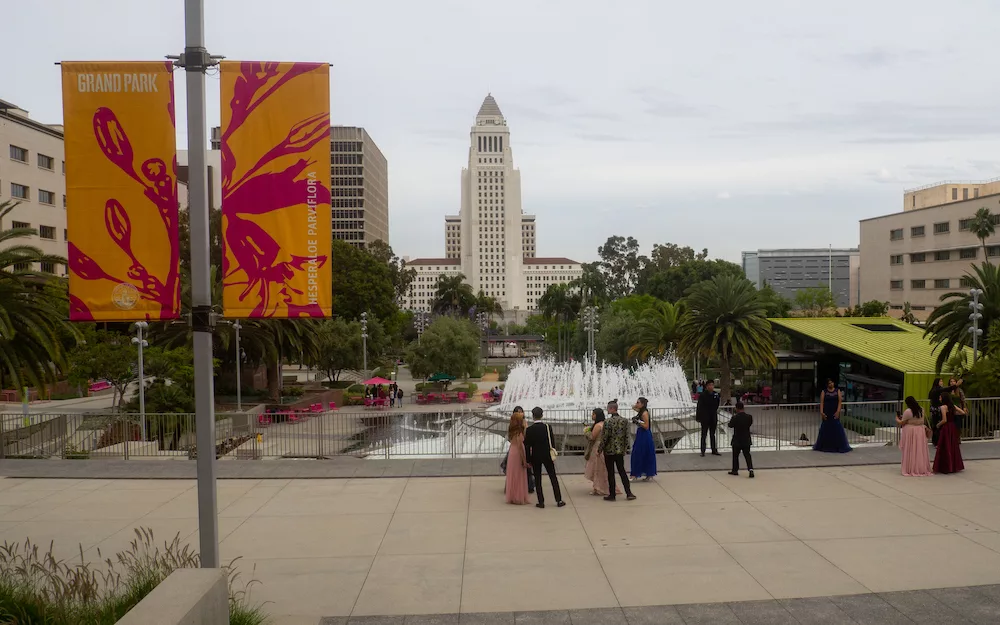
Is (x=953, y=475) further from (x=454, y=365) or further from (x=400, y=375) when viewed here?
(x=400, y=375)

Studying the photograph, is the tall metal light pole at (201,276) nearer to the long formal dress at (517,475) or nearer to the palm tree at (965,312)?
the long formal dress at (517,475)

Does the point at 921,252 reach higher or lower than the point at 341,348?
higher

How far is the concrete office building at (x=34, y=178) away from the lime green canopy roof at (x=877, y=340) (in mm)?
44895

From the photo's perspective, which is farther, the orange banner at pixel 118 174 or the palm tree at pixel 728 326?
the palm tree at pixel 728 326

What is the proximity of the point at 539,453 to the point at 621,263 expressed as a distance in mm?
135656

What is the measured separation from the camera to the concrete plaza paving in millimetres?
7348

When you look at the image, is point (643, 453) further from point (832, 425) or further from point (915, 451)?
point (915, 451)

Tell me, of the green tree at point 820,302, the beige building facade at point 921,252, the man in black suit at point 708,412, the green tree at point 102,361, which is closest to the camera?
the man in black suit at point 708,412

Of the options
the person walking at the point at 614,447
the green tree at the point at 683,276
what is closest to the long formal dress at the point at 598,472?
the person walking at the point at 614,447

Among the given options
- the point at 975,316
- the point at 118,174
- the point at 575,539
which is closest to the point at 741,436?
the point at 575,539

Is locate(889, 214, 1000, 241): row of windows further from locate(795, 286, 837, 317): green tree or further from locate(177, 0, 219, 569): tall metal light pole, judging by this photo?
locate(177, 0, 219, 569): tall metal light pole

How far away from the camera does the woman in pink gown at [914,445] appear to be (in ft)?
41.2

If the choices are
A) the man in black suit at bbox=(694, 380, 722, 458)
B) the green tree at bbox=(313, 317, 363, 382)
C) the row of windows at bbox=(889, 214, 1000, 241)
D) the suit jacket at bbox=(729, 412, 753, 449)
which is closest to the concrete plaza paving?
the suit jacket at bbox=(729, 412, 753, 449)

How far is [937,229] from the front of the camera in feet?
263
